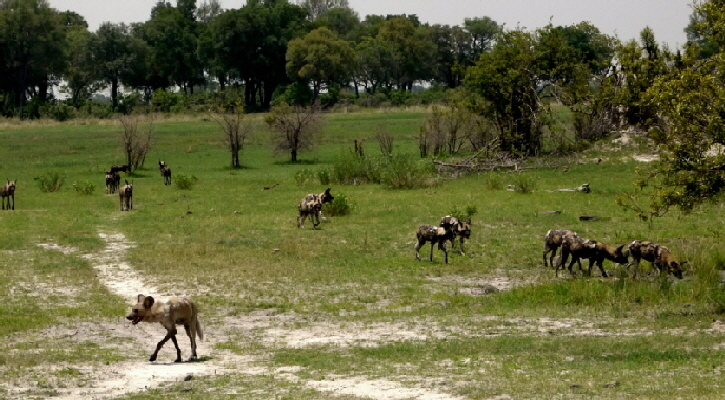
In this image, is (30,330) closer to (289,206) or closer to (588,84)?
(289,206)

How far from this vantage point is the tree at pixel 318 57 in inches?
3669

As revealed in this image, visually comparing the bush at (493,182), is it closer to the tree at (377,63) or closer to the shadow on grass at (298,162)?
the shadow on grass at (298,162)

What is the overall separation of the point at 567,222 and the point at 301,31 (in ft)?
256

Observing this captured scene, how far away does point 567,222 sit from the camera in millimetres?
28641

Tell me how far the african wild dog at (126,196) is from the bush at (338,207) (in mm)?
8067

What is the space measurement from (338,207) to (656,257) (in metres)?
13.8

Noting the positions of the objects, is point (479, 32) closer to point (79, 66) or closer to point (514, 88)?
point (79, 66)

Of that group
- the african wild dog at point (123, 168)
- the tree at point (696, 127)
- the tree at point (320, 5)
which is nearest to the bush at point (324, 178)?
the african wild dog at point (123, 168)

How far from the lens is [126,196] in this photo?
35.1 metres

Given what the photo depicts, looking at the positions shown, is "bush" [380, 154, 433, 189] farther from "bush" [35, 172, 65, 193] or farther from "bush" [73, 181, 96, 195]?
"bush" [35, 172, 65, 193]

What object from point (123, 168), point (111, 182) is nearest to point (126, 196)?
point (111, 182)

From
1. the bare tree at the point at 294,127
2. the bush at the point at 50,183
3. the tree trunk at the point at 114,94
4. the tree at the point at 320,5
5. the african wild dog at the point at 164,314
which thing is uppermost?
the tree at the point at 320,5

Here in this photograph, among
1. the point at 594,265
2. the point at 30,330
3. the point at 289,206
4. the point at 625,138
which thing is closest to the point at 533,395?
the point at 30,330

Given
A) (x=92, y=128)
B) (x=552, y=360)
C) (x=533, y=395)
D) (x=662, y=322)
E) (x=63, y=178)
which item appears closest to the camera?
(x=533, y=395)
